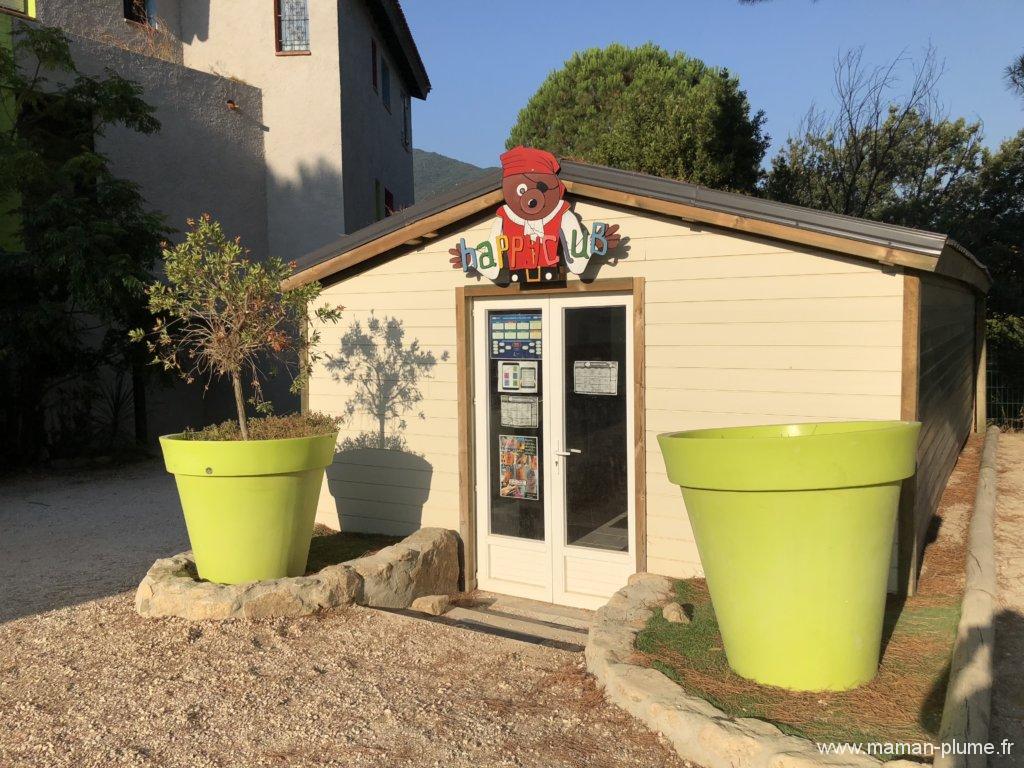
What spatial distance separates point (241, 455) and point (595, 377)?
2566 mm

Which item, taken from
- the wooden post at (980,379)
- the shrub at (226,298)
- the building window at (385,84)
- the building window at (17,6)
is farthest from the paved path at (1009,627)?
the building window at (385,84)

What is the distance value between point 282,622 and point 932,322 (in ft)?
16.8

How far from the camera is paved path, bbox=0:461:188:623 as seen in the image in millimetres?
6098

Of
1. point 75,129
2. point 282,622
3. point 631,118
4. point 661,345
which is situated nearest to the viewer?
point 282,622

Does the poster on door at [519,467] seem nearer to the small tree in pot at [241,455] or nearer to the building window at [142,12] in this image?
the small tree in pot at [241,455]

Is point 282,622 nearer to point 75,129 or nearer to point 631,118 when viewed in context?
point 75,129

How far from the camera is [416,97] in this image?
24594 millimetres

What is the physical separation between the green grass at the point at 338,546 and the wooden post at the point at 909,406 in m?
3.81

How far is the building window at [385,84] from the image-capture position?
768 inches

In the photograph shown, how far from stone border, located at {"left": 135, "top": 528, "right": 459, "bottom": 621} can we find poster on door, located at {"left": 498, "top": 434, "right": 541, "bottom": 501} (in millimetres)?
863

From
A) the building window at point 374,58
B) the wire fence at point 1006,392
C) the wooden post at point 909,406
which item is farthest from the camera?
the building window at point 374,58

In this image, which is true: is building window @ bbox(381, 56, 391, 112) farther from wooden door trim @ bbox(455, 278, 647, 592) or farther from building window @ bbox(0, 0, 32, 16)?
wooden door trim @ bbox(455, 278, 647, 592)

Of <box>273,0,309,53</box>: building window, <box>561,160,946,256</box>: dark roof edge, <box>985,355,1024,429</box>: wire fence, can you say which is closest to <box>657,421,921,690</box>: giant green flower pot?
<box>561,160,946,256</box>: dark roof edge

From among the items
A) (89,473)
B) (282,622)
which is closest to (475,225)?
(282,622)
